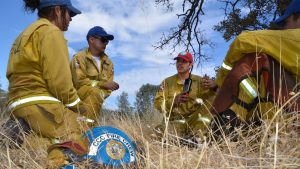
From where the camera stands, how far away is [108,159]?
2400mm

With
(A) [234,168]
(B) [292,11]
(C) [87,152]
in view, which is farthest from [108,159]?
(B) [292,11]

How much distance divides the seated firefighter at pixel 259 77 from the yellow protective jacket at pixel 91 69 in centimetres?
257

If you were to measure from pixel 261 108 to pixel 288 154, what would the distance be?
2.67 ft

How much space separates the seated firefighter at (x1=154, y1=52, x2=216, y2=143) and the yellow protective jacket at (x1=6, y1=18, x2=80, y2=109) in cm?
180

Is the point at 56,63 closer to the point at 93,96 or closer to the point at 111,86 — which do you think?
the point at 93,96

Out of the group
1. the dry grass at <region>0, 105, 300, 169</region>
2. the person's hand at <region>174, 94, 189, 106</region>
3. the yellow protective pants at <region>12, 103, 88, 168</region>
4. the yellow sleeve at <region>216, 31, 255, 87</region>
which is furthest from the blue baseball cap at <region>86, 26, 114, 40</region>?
the yellow sleeve at <region>216, 31, 255, 87</region>

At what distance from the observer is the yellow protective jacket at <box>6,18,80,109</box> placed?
343cm

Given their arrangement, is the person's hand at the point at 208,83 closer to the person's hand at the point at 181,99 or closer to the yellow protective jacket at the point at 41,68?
the person's hand at the point at 181,99

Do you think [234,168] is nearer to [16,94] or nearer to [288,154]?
[288,154]

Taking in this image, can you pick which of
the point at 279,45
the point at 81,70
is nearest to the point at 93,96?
the point at 81,70

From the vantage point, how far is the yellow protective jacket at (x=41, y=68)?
3.43 m

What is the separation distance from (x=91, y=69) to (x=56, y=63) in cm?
218

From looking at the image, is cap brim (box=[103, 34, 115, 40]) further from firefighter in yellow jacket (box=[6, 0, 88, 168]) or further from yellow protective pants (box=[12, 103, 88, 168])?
yellow protective pants (box=[12, 103, 88, 168])

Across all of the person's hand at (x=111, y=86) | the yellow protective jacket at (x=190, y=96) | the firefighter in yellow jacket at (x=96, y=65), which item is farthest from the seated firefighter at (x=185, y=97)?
the firefighter in yellow jacket at (x=96, y=65)
